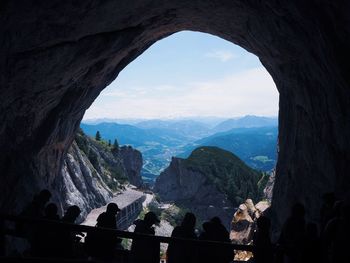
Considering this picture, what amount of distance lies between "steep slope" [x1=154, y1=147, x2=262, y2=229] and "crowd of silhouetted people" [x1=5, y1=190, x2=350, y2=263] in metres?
97.2

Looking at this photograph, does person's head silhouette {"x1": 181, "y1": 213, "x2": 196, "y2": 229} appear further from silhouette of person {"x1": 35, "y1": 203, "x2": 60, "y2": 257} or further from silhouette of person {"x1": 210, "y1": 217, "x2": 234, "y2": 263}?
silhouette of person {"x1": 35, "y1": 203, "x2": 60, "y2": 257}

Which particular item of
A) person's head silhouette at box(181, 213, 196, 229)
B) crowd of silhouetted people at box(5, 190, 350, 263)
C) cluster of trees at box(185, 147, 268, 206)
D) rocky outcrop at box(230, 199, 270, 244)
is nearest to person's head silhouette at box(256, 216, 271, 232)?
crowd of silhouetted people at box(5, 190, 350, 263)

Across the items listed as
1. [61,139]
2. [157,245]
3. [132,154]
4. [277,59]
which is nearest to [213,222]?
[157,245]

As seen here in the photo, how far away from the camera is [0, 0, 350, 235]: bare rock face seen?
28.7ft

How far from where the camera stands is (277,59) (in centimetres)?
1384

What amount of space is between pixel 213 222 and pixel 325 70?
5085 mm

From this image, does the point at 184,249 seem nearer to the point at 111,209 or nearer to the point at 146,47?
the point at 111,209

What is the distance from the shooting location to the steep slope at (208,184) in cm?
10838

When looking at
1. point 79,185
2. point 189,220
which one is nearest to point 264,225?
point 189,220

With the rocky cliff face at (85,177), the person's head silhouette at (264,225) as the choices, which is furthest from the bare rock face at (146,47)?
the rocky cliff face at (85,177)

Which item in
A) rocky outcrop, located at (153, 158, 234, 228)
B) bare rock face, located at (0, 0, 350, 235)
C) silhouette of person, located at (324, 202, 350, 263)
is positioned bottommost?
rocky outcrop, located at (153, 158, 234, 228)

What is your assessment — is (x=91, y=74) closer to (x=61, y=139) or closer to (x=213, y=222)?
(x=61, y=139)

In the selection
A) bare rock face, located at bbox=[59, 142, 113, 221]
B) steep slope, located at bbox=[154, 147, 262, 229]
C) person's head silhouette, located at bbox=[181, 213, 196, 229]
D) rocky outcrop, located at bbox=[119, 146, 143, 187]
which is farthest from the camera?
rocky outcrop, located at bbox=[119, 146, 143, 187]

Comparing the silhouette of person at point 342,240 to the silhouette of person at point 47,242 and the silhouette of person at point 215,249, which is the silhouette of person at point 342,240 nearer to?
the silhouette of person at point 215,249
